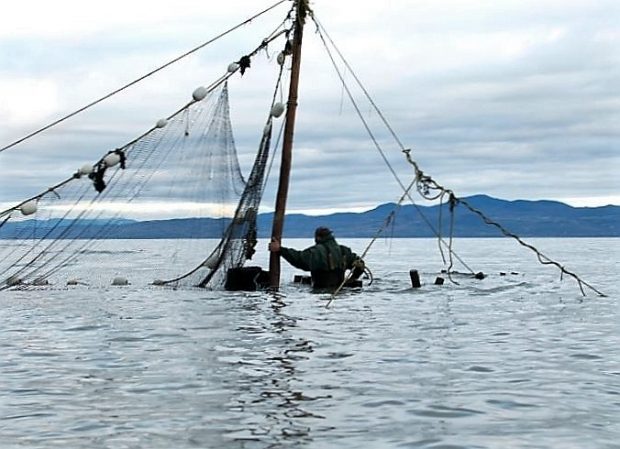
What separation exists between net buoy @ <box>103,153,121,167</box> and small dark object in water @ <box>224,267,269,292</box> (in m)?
5.76

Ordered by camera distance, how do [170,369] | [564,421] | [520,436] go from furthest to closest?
[170,369]
[564,421]
[520,436]

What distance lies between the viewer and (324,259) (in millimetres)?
26234

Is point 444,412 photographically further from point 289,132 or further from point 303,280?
point 303,280

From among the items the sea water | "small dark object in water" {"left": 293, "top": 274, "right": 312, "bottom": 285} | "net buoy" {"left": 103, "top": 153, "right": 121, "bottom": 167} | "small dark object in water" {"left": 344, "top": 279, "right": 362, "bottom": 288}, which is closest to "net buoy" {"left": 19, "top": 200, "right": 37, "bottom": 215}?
"net buoy" {"left": 103, "top": 153, "right": 121, "bottom": 167}

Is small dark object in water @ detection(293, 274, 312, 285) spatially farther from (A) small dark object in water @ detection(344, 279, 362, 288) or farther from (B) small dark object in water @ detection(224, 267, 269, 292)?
(B) small dark object in water @ detection(224, 267, 269, 292)

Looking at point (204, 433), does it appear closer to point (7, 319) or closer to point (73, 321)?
point (73, 321)

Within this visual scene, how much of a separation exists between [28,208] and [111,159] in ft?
6.86

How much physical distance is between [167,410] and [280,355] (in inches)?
177

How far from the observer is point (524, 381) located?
45.3ft

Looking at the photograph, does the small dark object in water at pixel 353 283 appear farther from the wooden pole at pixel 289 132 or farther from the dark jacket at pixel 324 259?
the wooden pole at pixel 289 132

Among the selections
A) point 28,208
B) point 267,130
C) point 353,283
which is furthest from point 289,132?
point 28,208

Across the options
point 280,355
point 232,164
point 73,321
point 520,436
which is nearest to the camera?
point 520,436

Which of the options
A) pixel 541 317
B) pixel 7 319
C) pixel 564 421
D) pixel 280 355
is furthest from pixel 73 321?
pixel 564 421

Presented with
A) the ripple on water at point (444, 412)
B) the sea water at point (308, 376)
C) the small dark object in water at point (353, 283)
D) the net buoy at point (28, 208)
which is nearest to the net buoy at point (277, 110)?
the sea water at point (308, 376)
